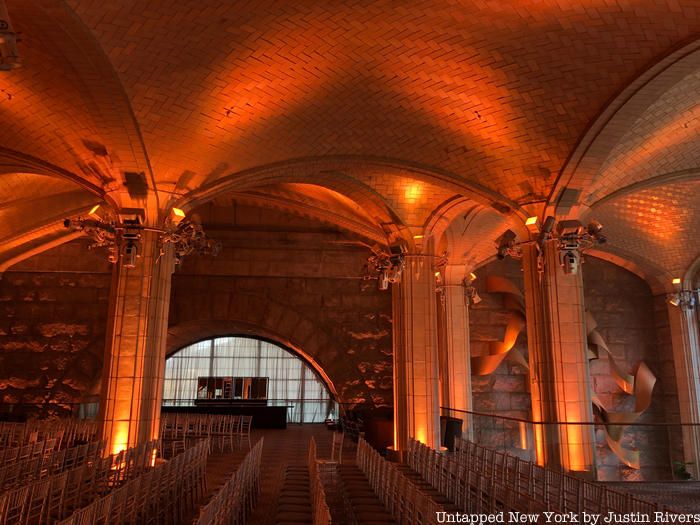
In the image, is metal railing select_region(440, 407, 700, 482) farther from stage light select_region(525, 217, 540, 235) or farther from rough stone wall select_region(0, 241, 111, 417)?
rough stone wall select_region(0, 241, 111, 417)

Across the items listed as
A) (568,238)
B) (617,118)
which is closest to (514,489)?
(568,238)

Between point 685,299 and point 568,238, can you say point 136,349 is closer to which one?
point 568,238

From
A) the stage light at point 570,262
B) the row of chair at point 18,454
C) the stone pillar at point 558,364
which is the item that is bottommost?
the row of chair at point 18,454

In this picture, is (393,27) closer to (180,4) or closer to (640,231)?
(180,4)

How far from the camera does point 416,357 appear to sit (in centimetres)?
1191

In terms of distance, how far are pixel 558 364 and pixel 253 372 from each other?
1561 centimetres

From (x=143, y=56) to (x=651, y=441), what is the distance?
17673 mm

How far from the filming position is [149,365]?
8.99 meters

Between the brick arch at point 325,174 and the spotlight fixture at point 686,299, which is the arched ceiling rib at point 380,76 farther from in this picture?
the spotlight fixture at point 686,299

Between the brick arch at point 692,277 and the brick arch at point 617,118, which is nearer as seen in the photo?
the brick arch at point 617,118

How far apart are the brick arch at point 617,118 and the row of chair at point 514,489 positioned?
15.1 ft

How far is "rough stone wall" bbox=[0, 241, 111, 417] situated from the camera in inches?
623

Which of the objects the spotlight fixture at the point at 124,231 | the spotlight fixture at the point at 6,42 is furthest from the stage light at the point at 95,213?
the spotlight fixture at the point at 6,42

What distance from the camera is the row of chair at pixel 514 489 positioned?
4489 millimetres
